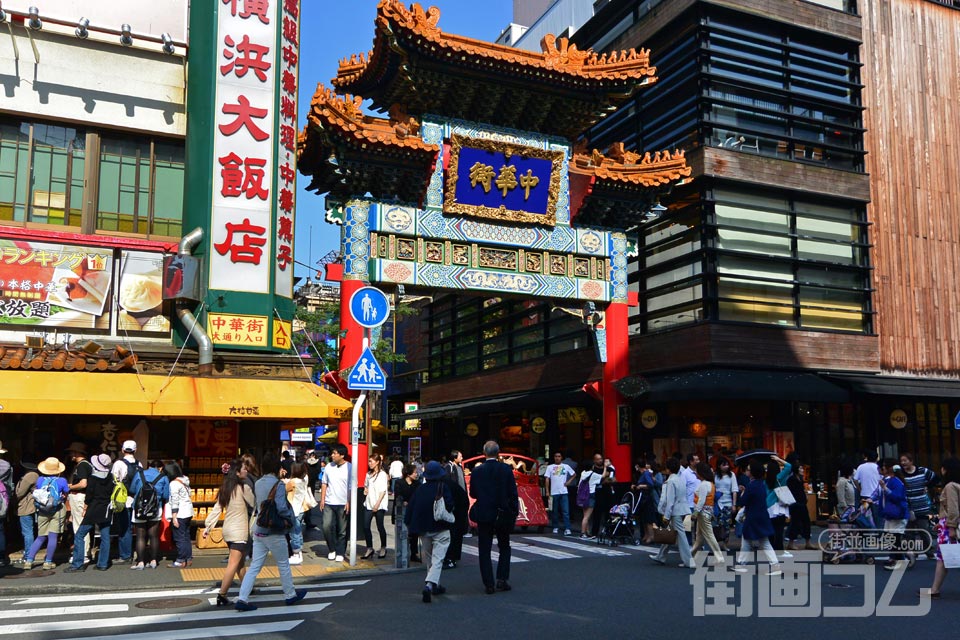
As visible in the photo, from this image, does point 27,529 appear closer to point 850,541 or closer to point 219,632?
point 219,632

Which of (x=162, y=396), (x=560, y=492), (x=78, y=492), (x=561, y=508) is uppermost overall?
(x=162, y=396)

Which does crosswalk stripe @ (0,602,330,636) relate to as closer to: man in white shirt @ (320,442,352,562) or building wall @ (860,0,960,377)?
man in white shirt @ (320,442,352,562)

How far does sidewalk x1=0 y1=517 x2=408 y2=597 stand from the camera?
12.6 meters

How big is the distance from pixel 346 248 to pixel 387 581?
995 centimetres

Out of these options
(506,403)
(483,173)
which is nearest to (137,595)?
(483,173)

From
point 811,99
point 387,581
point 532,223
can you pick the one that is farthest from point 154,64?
point 811,99

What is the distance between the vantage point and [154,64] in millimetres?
18047

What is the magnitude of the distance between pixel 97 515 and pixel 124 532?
107 centimetres

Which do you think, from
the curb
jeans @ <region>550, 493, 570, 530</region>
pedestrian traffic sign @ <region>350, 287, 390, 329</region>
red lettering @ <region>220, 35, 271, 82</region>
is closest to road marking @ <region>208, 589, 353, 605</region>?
the curb

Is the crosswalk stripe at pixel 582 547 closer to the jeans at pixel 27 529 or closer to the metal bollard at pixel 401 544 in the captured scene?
the metal bollard at pixel 401 544

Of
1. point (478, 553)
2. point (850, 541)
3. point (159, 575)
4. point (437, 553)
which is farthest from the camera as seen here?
point (478, 553)

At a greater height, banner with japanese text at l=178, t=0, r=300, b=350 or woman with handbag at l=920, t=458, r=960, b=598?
banner with japanese text at l=178, t=0, r=300, b=350

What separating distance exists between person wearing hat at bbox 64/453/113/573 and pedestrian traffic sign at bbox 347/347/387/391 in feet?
14.1

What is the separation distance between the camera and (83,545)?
14227 millimetres
